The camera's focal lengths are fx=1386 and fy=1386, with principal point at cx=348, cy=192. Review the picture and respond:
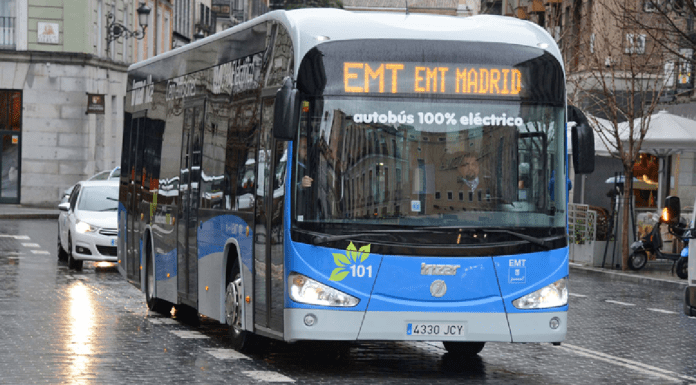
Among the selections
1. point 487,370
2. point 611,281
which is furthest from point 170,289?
point 611,281

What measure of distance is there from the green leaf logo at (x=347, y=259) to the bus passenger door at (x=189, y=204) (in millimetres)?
3338

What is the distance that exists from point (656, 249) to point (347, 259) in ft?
54.4

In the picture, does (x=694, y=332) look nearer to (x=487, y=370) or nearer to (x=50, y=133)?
(x=487, y=370)

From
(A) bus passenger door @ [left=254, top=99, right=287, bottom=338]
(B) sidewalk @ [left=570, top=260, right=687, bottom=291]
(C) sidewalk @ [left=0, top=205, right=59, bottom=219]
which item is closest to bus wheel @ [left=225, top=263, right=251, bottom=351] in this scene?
(A) bus passenger door @ [left=254, top=99, right=287, bottom=338]

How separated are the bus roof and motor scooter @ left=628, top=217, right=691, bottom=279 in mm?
13458

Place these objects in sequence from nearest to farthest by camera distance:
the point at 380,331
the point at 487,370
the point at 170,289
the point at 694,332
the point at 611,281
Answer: the point at 380,331
the point at 487,370
the point at 170,289
the point at 694,332
the point at 611,281

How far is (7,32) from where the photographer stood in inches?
1858

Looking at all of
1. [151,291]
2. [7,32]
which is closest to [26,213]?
[7,32]

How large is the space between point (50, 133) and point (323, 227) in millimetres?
38559

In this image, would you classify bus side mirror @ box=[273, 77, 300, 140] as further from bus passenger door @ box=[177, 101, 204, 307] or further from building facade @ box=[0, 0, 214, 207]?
building facade @ box=[0, 0, 214, 207]

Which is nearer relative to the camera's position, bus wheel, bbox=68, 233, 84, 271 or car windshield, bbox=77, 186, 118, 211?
bus wheel, bbox=68, 233, 84, 271

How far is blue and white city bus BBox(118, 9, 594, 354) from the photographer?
10.5 metres

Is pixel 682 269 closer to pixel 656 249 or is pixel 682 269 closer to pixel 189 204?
pixel 656 249

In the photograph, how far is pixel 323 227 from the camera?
1050 cm
